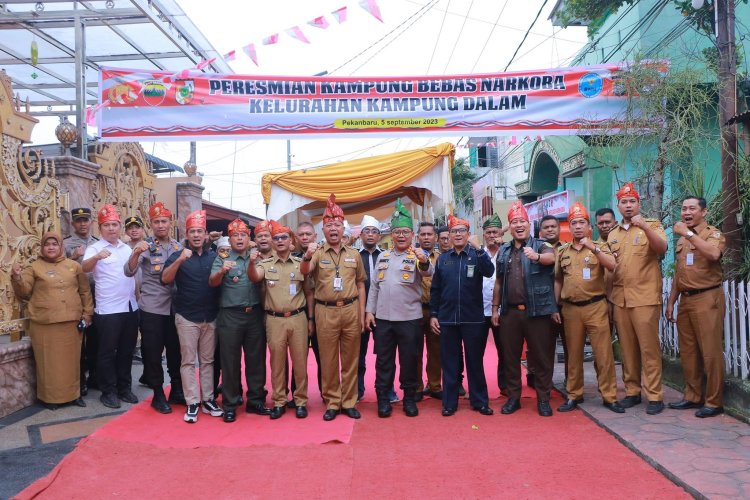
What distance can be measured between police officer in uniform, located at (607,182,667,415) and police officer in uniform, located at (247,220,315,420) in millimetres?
2651

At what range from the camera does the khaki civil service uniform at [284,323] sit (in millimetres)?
5219

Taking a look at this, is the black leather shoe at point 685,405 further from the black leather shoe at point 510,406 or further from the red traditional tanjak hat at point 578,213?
the red traditional tanjak hat at point 578,213

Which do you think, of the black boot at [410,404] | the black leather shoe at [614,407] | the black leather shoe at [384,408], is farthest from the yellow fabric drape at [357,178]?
the black leather shoe at [614,407]

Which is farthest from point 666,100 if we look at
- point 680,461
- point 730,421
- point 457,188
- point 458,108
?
point 457,188

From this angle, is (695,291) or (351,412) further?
(351,412)

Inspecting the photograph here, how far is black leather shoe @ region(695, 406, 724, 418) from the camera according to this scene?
471cm

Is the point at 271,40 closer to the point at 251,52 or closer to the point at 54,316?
the point at 251,52

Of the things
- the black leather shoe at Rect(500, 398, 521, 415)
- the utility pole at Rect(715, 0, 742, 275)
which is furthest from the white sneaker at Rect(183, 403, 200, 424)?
the utility pole at Rect(715, 0, 742, 275)

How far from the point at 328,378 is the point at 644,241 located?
283 cm

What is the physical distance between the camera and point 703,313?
4.78 m

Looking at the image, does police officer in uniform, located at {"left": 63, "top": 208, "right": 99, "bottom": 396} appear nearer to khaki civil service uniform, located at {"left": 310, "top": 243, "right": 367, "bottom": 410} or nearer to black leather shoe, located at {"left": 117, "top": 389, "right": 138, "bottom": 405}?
black leather shoe, located at {"left": 117, "top": 389, "right": 138, "bottom": 405}

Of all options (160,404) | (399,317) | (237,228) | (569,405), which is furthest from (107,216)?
(569,405)

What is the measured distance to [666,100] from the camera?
6.56m

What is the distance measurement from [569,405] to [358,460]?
2084 mm
